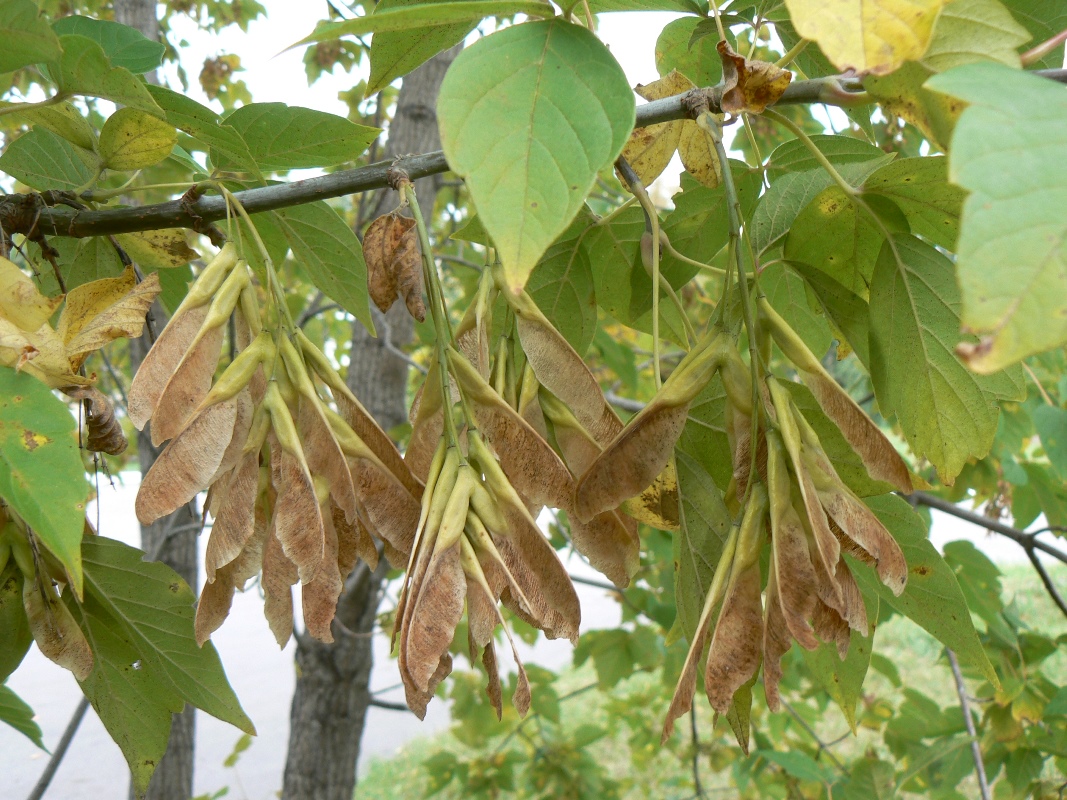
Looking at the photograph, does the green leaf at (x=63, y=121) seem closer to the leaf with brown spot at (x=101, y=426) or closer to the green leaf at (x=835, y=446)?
the leaf with brown spot at (x=101, y=426)

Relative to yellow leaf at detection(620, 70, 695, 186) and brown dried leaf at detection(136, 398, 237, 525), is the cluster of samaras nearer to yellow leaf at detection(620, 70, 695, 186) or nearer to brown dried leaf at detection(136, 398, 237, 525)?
brown dried leaf at detection(136, 398, 237, 525)

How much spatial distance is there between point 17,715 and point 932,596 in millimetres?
909

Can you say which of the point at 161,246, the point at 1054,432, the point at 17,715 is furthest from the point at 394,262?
the point at 1054,432

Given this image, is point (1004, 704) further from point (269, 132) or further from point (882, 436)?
point (269, 132)

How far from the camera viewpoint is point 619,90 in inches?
16.4

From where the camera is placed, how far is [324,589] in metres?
0.48

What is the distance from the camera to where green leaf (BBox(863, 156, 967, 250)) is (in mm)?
528

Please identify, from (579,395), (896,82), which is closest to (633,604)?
(579,395)

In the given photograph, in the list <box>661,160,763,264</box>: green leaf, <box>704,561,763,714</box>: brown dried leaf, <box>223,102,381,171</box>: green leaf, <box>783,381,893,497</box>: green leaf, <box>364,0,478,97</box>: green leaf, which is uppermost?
<box>364,0,478,97</box>: green leaf

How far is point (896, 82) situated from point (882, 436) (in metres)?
0.19

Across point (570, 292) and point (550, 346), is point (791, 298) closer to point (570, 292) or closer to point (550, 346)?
point (570, 292)

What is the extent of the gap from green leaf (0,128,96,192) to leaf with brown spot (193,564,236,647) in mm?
447

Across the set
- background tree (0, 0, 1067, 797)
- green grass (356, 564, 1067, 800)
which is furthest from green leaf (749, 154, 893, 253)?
green grass (356, 564, 1067, 800)

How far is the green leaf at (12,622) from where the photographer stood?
0.61 m
